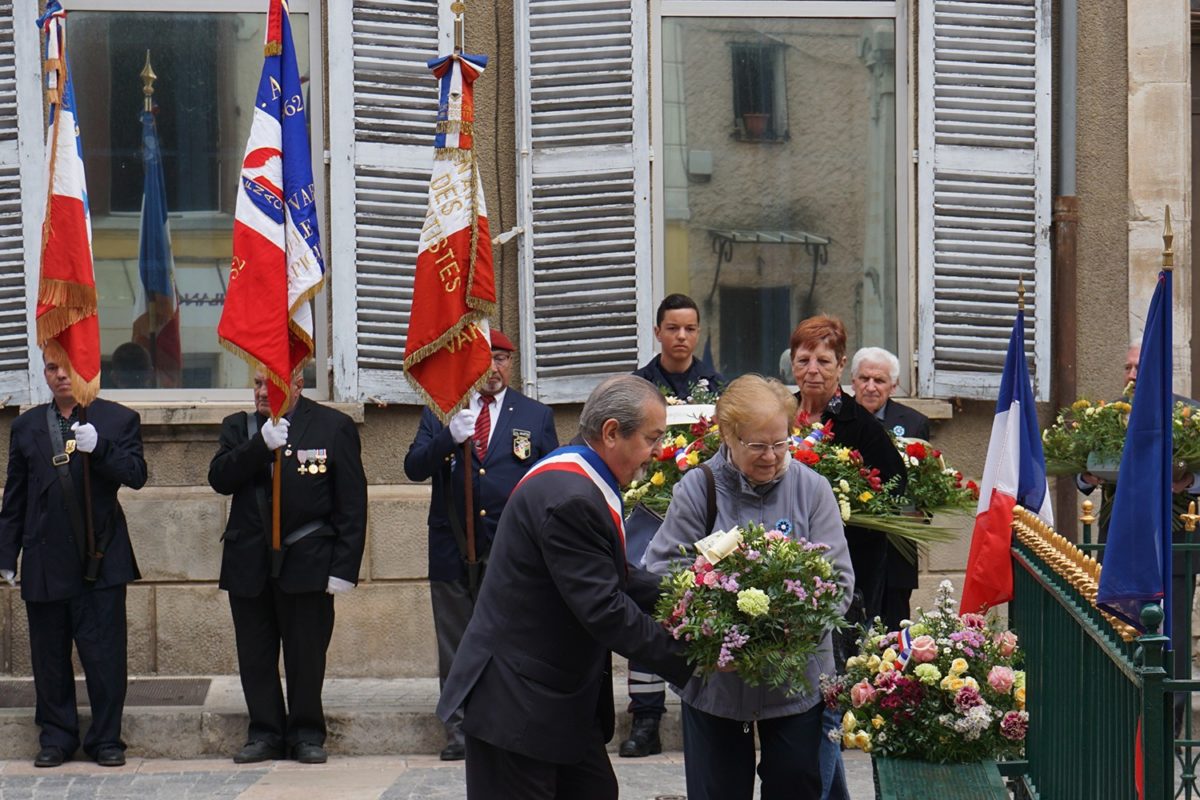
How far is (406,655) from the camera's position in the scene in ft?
31.6

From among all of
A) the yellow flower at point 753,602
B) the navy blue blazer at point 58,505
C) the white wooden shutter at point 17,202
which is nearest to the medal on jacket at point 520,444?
the navy blue blazer at point 58,505

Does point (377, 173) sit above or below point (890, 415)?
above

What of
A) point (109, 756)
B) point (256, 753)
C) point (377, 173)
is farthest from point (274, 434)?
point (377, 173)

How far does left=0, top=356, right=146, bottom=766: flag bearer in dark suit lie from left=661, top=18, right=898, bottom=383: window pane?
3491 millimetres

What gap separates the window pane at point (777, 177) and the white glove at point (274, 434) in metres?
2.82

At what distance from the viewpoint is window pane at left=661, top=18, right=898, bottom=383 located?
33.5 ft

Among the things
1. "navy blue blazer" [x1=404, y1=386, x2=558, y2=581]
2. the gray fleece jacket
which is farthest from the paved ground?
the gray fleece jacket

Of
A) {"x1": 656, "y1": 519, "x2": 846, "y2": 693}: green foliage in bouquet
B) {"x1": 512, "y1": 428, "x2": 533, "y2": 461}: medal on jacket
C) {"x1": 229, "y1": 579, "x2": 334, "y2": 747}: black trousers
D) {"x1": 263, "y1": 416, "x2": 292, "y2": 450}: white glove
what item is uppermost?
{"x1": 263, "y1": 416, "x2": 292, "y2": 450}: white glove

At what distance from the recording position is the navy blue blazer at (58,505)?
8156mm

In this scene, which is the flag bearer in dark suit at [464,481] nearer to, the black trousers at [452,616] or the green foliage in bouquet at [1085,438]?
the black trousers at [452,616]

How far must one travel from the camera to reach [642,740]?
830 centimetres

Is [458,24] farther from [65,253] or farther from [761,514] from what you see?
[761,514]

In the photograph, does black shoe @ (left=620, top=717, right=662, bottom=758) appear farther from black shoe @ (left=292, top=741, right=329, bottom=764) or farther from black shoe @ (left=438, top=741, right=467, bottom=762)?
black shoe @ (left=292, top=741, right=329, bottom=764)

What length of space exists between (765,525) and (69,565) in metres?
3.99
